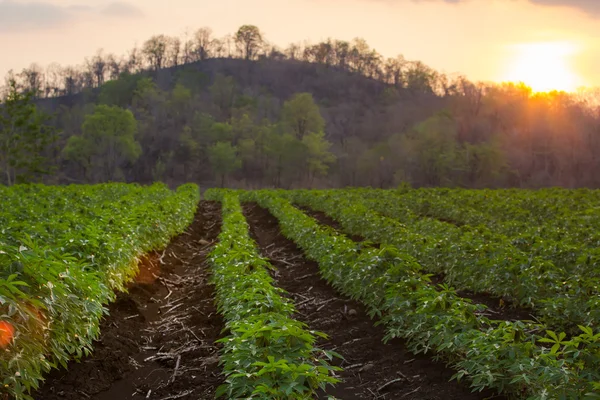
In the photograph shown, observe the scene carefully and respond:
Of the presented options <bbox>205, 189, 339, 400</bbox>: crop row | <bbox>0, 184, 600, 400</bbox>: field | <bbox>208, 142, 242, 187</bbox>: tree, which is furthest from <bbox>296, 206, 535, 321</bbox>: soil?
<bbox>208, 142, 242, 187</bbox>: tree

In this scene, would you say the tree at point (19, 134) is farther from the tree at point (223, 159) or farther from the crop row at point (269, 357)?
the crop row at point (269, 357)

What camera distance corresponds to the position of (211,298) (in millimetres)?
9234

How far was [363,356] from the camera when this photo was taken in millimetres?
6703

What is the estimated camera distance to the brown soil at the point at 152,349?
5457 millimetres

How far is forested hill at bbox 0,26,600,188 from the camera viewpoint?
7700cm

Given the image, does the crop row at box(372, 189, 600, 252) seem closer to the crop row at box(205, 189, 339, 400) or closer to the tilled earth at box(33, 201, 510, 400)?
the tilled earth at box(33, 201, 510, 400)

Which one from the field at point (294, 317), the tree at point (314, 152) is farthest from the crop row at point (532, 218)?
the tree at point (314, 152)

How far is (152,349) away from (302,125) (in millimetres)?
76737

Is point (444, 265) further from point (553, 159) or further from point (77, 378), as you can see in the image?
point (553, 159)

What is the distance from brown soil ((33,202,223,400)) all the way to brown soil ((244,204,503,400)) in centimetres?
154

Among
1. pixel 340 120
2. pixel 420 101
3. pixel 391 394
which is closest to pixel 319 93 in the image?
pixel 340 120

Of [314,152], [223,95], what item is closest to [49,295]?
[314,152]

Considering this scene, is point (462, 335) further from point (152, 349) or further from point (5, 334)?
point (5, 334)

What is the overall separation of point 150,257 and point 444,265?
21.2ft
